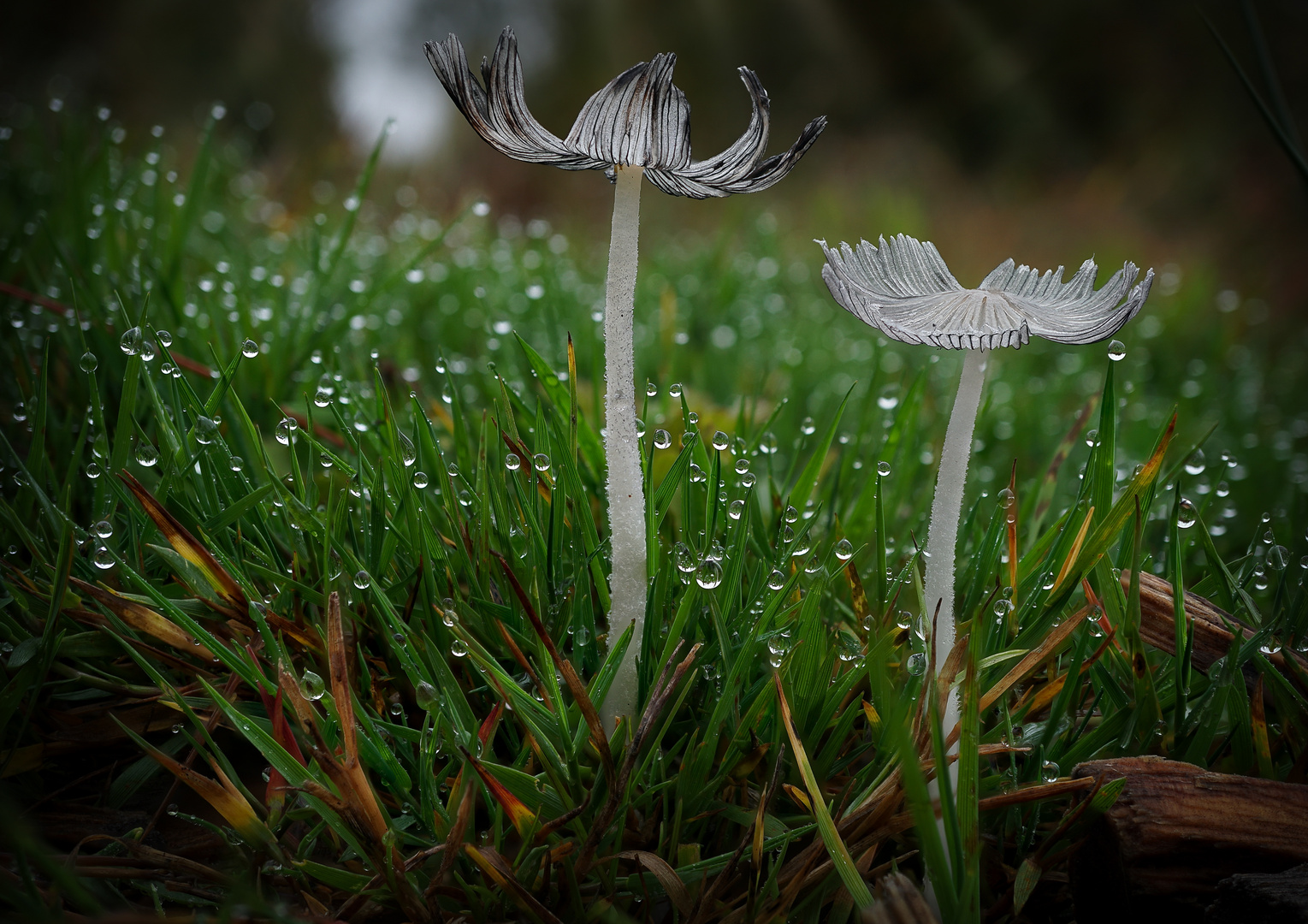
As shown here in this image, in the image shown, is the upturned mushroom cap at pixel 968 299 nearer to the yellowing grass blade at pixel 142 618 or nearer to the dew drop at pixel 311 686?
the dew drop at pixel 311 686

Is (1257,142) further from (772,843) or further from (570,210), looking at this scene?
(772,843)

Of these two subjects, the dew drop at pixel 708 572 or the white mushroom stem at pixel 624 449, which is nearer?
the white mushroom stem at pixel 624 449

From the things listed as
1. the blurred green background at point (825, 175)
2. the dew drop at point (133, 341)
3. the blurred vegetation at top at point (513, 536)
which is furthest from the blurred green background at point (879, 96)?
the dew drop at point (133, 341)

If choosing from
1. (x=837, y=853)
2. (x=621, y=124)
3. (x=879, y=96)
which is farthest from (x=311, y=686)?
(x=879, y=96)

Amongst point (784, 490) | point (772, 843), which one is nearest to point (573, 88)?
point (784, 490)

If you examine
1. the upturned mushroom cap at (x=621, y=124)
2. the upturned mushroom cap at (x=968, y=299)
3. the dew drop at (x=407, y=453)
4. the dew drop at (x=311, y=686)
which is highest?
the upturned mushroom cap at (x=621, y=124)

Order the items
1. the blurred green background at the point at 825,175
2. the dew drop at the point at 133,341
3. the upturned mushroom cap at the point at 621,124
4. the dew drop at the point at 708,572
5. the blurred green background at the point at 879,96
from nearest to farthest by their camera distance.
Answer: the upturned mushroom cap at the point at 621,124
the dew drop at the point at 708,572
the dew drop at the point at 133,341
the blurred green background at the point at 825,175
the blurred green background at the point at 879,96

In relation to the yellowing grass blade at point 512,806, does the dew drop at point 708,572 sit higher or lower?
higher
